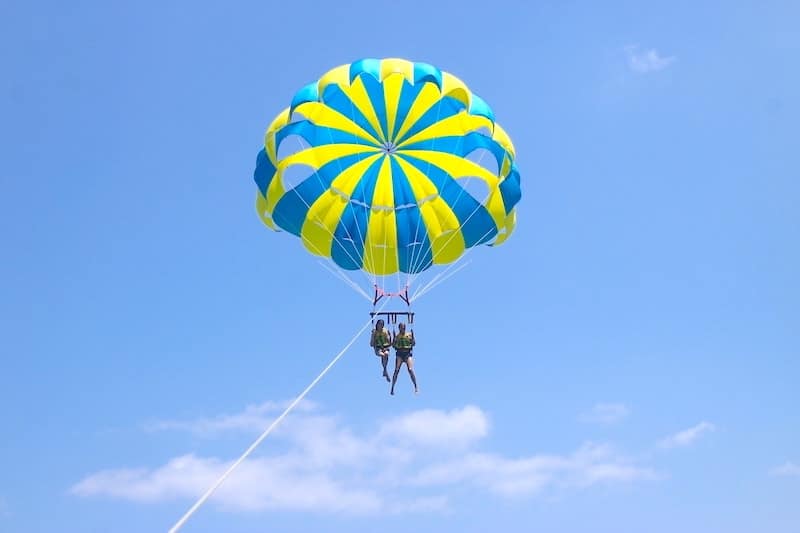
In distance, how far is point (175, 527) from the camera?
6.31m

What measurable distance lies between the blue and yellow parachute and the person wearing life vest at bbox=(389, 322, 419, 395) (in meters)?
1.71

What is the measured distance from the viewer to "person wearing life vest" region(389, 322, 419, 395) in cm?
1428

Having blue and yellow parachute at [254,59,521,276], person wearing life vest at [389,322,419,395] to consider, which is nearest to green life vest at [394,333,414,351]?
person wearing life vest at [389,322,419,395]

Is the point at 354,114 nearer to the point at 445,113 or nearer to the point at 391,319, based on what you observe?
the point at 445,113

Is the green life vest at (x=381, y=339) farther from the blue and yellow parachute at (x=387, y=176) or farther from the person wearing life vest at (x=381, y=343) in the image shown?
the blue and yellow parachute at (x=387, y=176)

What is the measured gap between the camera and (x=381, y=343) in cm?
1428

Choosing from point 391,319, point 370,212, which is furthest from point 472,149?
point 391,319

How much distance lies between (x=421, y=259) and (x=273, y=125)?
3.44 meters

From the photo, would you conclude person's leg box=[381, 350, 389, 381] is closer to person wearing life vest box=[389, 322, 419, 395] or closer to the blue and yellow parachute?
person wearing life vest box=[389, 322, 419, 395]

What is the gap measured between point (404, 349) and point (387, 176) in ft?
10.5

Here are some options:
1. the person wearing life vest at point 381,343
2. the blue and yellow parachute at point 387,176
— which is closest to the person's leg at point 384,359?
the person wearing life vest at point 381,343

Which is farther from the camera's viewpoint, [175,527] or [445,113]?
[445,113]

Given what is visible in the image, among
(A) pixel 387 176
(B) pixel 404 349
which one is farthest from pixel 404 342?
(A) pixel 387 176

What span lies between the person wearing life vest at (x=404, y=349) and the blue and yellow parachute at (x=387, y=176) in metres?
1.71
